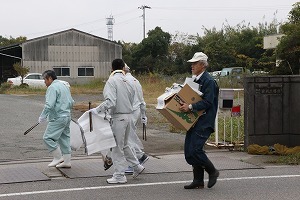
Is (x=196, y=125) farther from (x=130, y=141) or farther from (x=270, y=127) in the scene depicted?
(x=270, y=127)

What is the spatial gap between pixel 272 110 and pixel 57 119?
4729 mm

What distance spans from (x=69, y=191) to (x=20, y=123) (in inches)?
382

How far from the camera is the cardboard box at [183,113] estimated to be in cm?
709

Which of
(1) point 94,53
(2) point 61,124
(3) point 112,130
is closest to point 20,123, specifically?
(2) point 61,124

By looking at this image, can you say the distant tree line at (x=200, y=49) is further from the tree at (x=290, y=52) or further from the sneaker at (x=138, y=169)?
the sneaker at (x=138, y=169)

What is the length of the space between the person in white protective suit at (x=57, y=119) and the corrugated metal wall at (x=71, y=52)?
38324 mm

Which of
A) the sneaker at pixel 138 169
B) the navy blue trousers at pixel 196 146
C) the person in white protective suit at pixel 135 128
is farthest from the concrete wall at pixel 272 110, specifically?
the navy blue trousers at pixel 196 146

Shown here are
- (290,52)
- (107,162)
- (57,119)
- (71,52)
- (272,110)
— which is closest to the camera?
(107,162)

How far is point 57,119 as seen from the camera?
8641 millimetres

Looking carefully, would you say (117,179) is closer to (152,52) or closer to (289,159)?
(289,159)

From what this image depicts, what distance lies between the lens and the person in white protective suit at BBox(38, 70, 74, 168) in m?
8.61

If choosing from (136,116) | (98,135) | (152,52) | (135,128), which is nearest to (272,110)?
(136,116)

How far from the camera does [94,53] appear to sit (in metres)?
47.9

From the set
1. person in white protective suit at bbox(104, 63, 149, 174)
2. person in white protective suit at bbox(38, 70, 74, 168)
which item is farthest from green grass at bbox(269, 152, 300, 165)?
person in white protective suit at bbox(38, 70, 74, 168)
